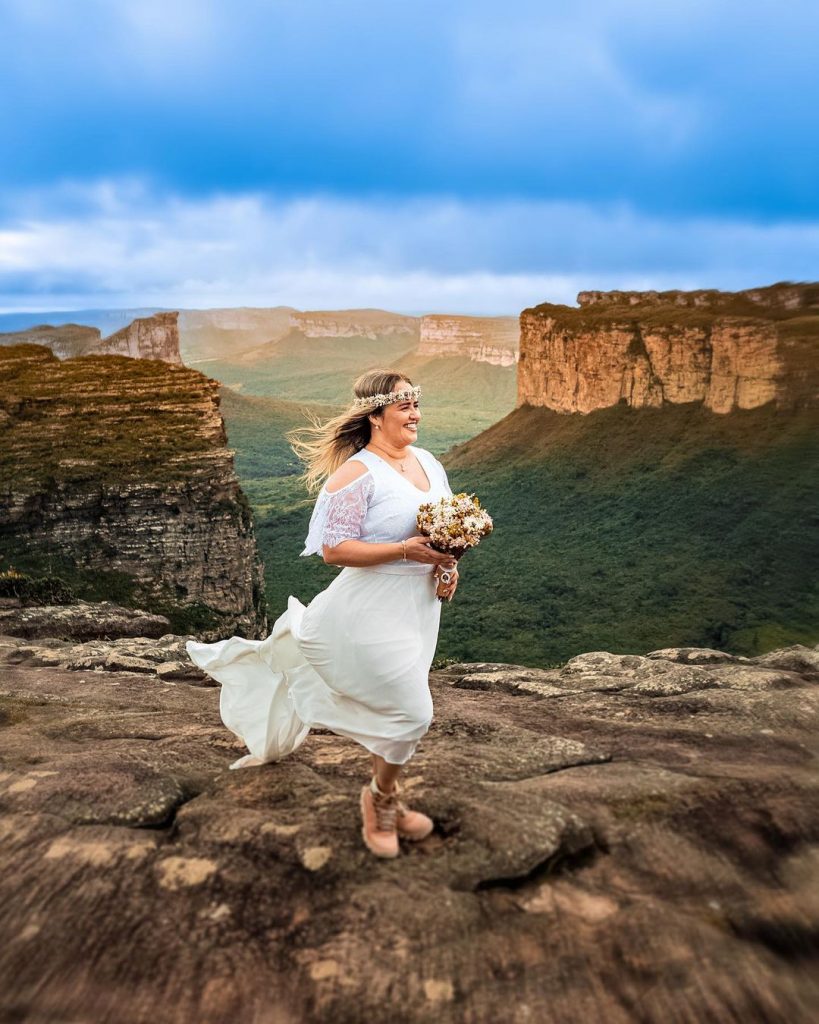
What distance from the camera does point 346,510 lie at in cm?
470

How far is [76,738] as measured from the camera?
22.4 feet

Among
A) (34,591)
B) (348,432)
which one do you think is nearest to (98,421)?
(34,591)

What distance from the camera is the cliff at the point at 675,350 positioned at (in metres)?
55.8

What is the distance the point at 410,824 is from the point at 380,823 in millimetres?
184

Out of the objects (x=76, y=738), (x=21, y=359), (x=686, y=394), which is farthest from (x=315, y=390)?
(x=76, y=738)

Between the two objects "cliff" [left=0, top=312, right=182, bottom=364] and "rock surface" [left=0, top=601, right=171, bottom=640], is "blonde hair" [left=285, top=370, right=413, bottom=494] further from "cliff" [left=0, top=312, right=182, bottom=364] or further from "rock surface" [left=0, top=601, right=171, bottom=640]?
"cliff" [left=0, top=312, right=182, bottom=364]

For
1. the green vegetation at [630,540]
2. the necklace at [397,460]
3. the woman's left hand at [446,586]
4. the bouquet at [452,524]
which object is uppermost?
the necklace at [397,460]

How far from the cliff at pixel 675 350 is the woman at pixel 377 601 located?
56476mm

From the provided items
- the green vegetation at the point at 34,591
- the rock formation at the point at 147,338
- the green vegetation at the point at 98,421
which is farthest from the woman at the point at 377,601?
the rock formation at the point at 147,338

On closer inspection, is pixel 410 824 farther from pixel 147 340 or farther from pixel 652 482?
pixel 147 340

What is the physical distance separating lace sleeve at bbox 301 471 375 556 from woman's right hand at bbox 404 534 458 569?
323 millimetres

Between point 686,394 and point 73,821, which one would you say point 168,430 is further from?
point 686,394

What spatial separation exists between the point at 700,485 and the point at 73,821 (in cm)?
5512

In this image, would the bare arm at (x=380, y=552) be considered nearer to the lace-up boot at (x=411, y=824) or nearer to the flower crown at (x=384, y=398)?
the flower crown at (x=384, y=398)
